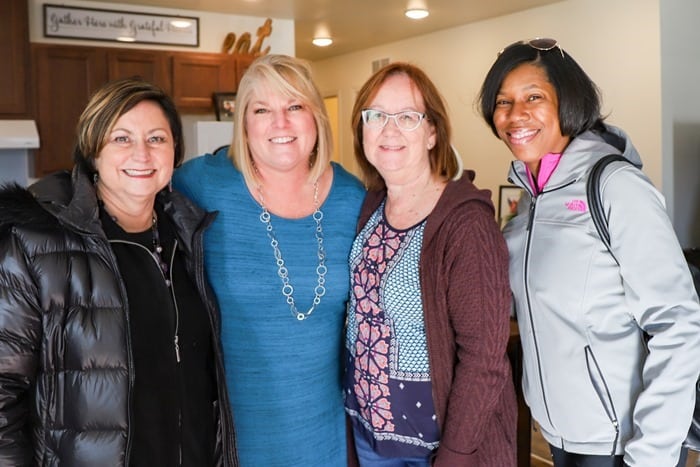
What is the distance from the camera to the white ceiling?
495cm

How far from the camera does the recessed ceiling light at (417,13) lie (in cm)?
524

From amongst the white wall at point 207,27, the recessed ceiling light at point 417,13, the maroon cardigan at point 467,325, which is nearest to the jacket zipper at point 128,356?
the maroon cardigan at point 467,325

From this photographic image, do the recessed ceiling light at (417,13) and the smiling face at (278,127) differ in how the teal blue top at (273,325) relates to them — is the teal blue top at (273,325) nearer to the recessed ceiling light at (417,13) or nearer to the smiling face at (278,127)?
the smiling face at (278,127)

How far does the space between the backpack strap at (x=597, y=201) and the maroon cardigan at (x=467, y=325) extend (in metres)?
0.20

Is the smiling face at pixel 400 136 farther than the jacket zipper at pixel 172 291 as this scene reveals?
Yes

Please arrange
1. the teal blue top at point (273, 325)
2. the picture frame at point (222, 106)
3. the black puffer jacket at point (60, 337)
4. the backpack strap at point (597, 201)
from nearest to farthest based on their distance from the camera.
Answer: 1. the black puffer jacket at point (60, 337)
2. the backpack strap at point (597, 201)
3. the teal blue top at point (273, 325)
4. the picture frame at point (222, 106)

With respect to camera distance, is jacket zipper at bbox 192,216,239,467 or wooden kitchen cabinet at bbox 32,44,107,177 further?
wooden kitchen cabinet at bbox 32,44,107,177

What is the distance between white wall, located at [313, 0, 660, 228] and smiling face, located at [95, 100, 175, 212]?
7.01ft

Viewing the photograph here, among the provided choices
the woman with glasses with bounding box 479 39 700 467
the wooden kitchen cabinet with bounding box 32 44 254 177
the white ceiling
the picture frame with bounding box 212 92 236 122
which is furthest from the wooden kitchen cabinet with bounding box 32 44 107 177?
the woman with glasses with bounding box 479 39 700 467

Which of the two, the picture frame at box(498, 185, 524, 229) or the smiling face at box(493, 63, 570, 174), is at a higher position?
the smiling face at box(493, 63, 570, 174)

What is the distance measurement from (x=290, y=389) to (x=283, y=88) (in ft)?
2.55

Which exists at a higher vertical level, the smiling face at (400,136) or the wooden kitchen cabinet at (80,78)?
the wooden kitchen cabinet at (80,78)

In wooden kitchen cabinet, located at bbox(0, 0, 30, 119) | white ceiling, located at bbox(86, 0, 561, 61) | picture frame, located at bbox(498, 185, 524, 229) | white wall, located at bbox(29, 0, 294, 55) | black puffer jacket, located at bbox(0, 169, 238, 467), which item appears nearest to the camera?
black puffer jacket, located at bbox(0, 169, 238, 467)

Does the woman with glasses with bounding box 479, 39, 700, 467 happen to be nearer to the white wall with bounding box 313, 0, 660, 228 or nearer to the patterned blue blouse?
the patterned blue blouse
